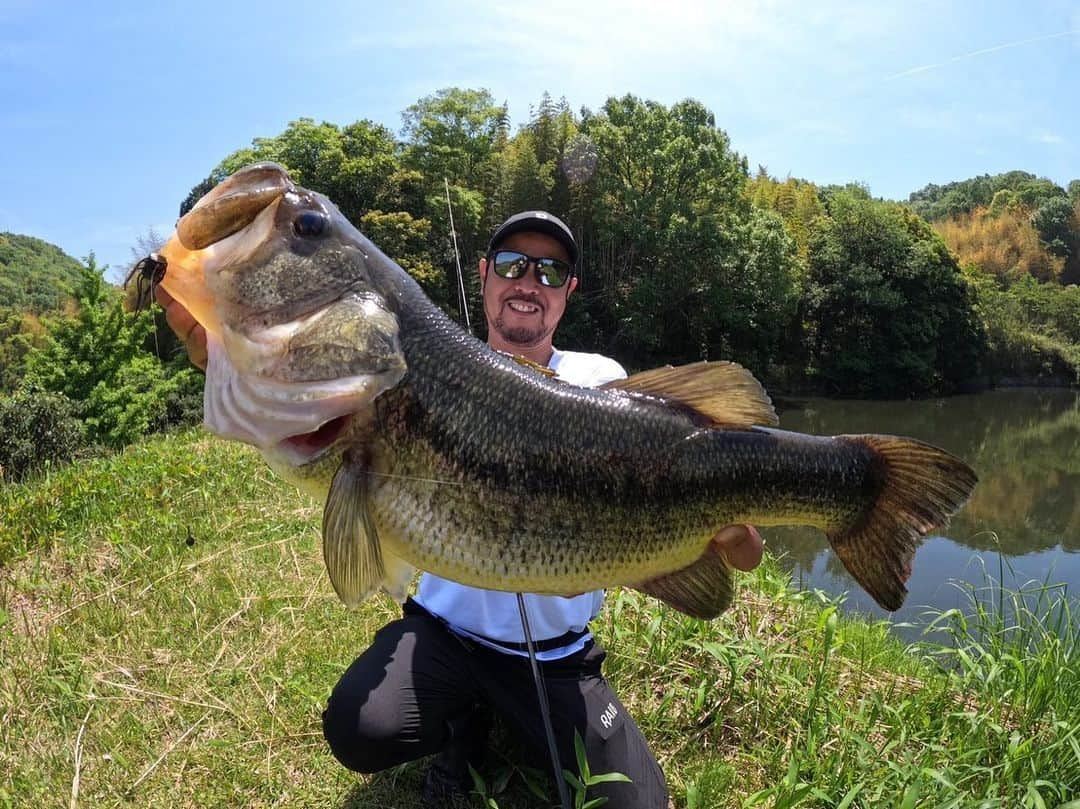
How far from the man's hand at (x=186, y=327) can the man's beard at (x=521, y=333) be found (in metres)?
1.80

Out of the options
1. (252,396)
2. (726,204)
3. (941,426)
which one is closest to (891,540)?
(252,396)

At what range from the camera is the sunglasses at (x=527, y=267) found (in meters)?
3.65

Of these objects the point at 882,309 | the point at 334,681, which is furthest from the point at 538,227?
the point at 882,309

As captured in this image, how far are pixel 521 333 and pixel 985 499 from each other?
20529 millimetres

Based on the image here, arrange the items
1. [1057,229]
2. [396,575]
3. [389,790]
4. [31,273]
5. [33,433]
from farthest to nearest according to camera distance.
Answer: [31,273]
[1057,229]
[33,433]
[389,790]
[396,575]

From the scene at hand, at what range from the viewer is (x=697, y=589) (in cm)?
225

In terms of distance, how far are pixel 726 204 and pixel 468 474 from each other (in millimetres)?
37215

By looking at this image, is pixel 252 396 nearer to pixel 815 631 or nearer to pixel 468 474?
pixel 468 474

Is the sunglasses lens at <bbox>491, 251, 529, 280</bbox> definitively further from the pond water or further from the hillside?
the hillside

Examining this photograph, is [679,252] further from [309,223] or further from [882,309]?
[309,223]

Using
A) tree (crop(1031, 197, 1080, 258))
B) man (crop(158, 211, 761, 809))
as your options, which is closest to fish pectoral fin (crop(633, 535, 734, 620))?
man (crop(158, 211, 761, 809))

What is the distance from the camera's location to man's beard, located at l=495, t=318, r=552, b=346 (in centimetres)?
369

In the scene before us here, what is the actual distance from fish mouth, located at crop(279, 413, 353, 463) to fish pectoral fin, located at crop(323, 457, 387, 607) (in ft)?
0.26

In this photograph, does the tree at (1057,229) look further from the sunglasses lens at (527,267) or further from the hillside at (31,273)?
the hillside at (31,273)
